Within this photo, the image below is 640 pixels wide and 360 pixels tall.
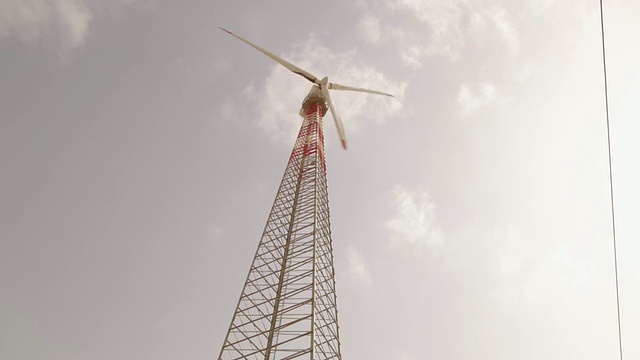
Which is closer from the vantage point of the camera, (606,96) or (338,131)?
(606,96)

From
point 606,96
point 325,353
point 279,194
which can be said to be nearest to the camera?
point 606,96

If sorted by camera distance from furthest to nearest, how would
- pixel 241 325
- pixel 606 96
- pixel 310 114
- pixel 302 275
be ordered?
pixel 310 114 < pixel 302 275 < pixel 241 325 < pixel 606 96

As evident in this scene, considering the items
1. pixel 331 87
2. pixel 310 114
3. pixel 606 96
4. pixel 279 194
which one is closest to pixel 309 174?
pixel 279 194

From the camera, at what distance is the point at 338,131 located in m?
26.0

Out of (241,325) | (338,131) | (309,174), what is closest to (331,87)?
(338,131)

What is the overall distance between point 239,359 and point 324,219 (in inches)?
312

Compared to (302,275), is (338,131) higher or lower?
higher

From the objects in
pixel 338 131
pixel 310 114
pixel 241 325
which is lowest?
pixel 241 325

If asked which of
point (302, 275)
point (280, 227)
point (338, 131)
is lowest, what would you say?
point (302, 275)

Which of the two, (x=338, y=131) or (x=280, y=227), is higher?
(x=338, y=131)

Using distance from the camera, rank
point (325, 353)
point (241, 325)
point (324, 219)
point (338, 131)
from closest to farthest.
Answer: point (325, 353)
point (241, 325)
point (324, 219)
point (338, 131)

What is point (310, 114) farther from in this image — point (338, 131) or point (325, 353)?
point (325, 353)

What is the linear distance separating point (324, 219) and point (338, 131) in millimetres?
6544

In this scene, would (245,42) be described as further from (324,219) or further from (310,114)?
(324,219)
